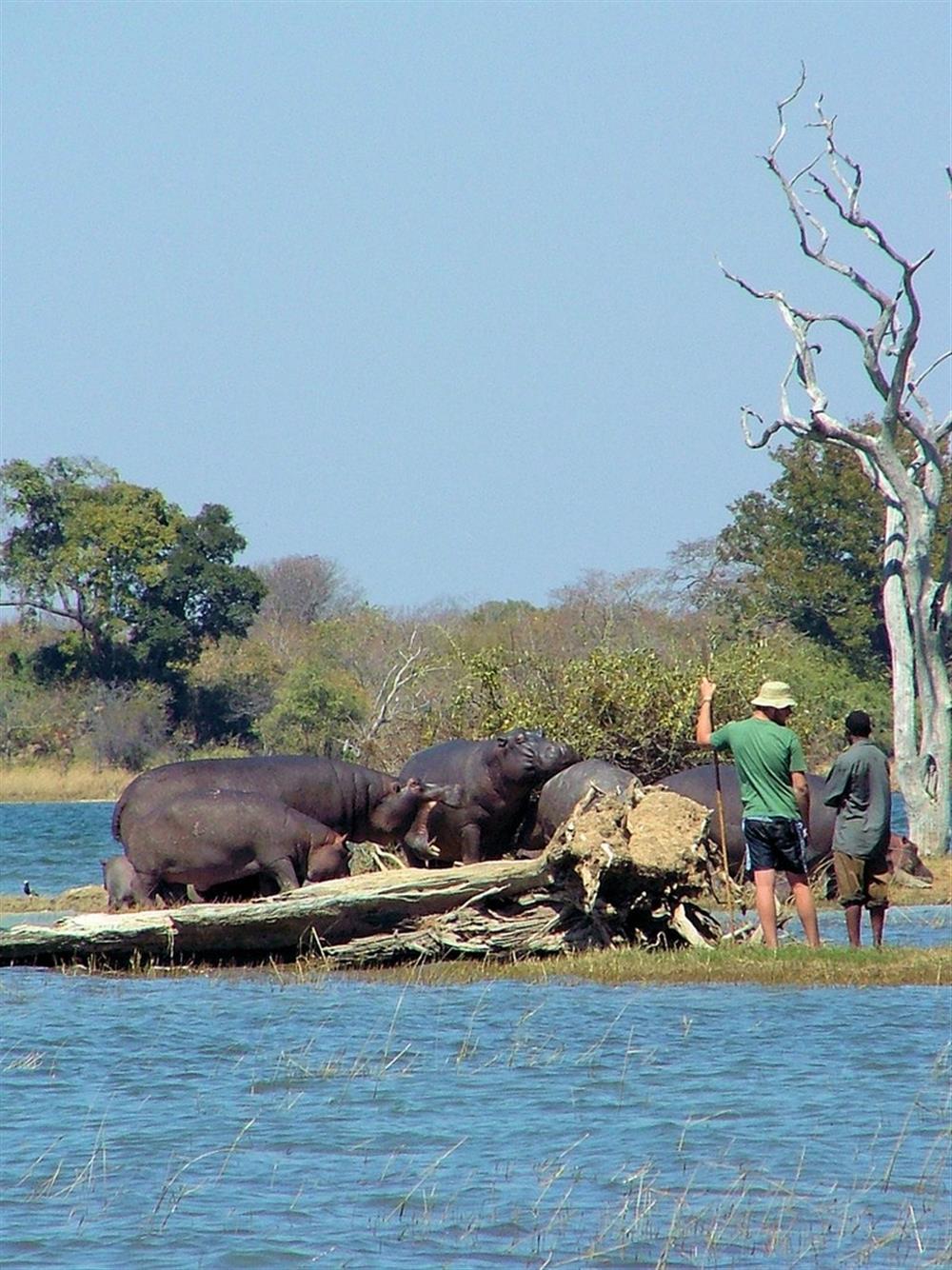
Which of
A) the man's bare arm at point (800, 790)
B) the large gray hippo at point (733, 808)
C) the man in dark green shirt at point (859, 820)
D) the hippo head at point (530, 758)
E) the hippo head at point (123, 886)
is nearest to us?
the man's bare arm at point (800, 790)

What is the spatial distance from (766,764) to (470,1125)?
14.6ft

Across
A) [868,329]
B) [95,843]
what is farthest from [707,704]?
[95,843]

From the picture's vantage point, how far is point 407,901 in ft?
45.5

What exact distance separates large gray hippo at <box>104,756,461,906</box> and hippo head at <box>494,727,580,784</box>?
0.65 metres

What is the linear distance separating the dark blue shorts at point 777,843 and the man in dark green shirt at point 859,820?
1.75 ft

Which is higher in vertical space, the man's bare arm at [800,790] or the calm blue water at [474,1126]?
the man's bare arm at [800,790]

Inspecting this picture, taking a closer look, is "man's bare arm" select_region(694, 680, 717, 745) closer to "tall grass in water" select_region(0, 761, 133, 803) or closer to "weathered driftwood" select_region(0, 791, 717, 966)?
"weathered driftwood" select_region(0, 791, 717, 966)

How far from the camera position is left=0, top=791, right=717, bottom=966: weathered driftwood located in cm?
1374

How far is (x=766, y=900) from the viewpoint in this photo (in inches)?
525

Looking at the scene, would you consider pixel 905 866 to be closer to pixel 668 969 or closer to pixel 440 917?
pixel 440 917

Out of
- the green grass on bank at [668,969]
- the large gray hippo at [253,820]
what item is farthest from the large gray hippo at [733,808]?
the green grass on bank at [668,969]

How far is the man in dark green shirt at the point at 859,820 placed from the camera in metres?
13.6

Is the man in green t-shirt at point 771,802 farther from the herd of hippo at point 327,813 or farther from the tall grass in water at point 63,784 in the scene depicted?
the tall grass in water at point 63,784

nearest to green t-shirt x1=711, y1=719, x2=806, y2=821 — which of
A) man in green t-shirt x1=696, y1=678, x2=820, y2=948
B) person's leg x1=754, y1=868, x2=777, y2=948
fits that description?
man in green t-shirt x1=696, y1=678, x2=820, y2=948
